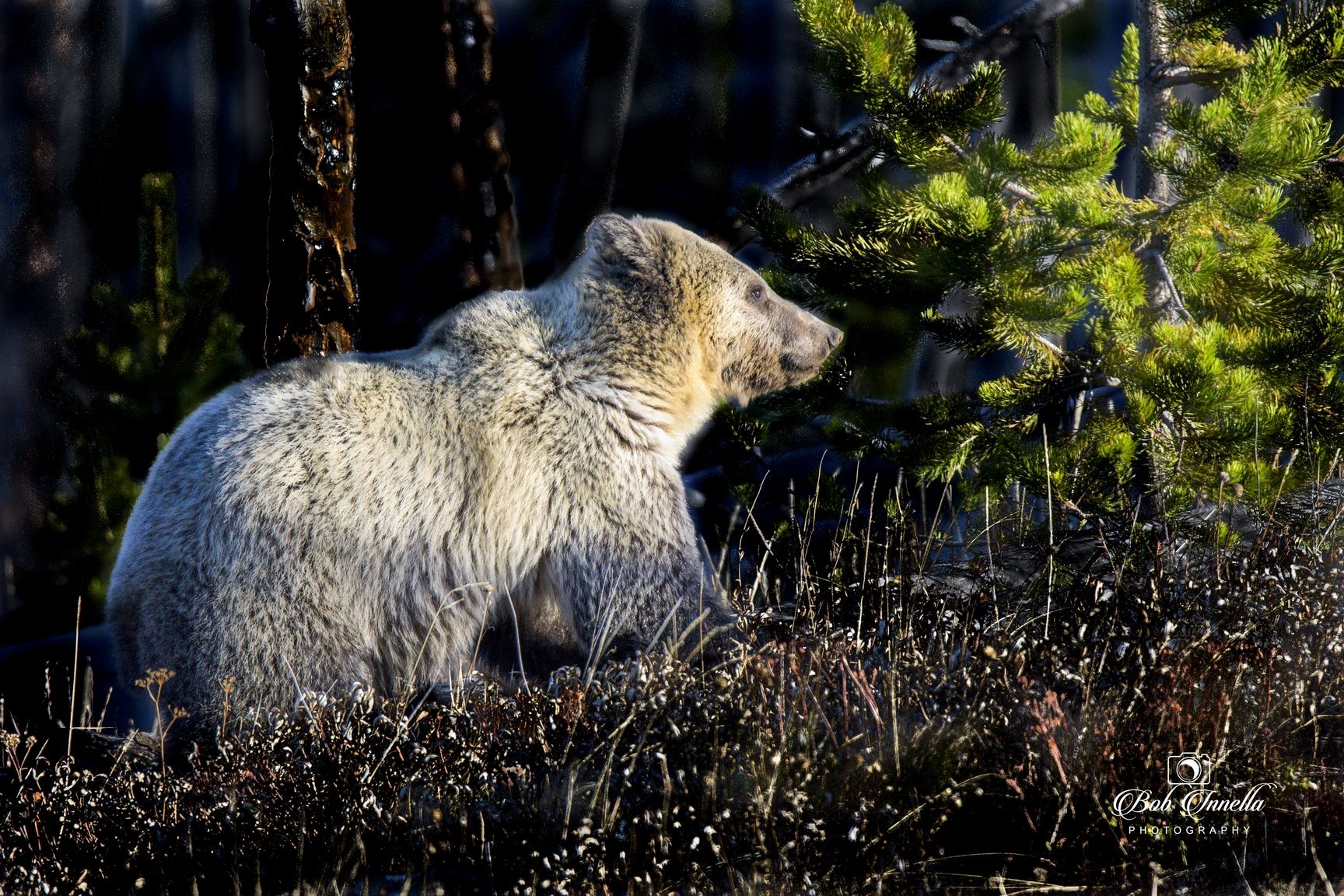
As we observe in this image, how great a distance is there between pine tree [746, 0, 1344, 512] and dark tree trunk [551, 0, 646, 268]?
4005mm

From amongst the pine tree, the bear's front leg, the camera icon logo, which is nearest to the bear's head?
the pine tree

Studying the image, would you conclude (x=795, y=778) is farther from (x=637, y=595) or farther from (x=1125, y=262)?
(x=1125, y=262)

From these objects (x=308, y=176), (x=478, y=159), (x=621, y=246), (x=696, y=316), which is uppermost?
(x=478, y=159)

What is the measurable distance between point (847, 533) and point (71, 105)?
8008 mm

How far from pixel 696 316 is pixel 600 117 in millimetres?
4943

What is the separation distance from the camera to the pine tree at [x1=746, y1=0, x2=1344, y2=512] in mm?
3982

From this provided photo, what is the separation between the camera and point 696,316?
4203 millimetres

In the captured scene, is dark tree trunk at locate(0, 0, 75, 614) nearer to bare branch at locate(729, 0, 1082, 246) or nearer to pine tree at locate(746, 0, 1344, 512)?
bare branch at locate(729, 0, 1082, 246)

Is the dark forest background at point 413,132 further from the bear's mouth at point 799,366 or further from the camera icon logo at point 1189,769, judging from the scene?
the camera icon logo at point 1189,769

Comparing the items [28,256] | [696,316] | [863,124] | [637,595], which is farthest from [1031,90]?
[28,256]

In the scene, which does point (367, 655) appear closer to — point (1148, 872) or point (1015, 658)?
point (1015, 658)

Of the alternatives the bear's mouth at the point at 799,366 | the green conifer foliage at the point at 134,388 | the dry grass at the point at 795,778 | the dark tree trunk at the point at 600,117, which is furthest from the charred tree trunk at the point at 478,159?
the dry grass at the point at 795,778

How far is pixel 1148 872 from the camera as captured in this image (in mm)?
2682

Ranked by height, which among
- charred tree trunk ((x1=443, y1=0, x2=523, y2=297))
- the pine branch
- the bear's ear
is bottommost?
the bear's ear
